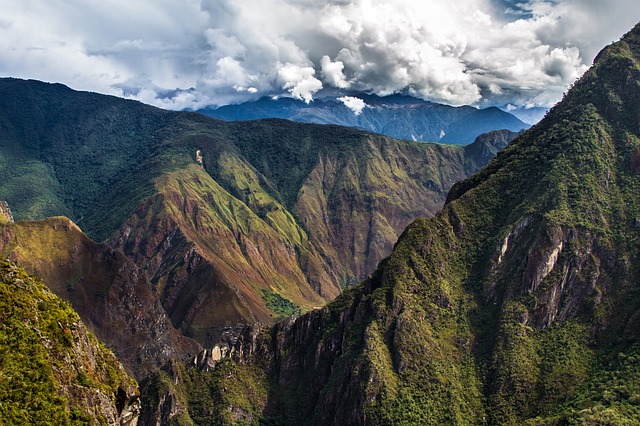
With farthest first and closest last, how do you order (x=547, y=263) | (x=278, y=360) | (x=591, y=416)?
(x=278, y=360) → (x=547, y=263) → (x=591, y=416)

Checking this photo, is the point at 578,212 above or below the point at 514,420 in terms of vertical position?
above

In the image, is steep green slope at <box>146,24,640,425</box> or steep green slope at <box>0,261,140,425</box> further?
steep green slope at <box>146,24,640,425</box>

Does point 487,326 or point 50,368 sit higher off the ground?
point 487,326

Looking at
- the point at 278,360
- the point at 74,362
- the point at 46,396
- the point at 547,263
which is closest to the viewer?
the point at 46,396

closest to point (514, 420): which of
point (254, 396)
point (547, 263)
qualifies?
point (547, 263)

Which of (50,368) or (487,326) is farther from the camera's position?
(487,326)

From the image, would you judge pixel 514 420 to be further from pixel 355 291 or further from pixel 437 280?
pixel 355 291
